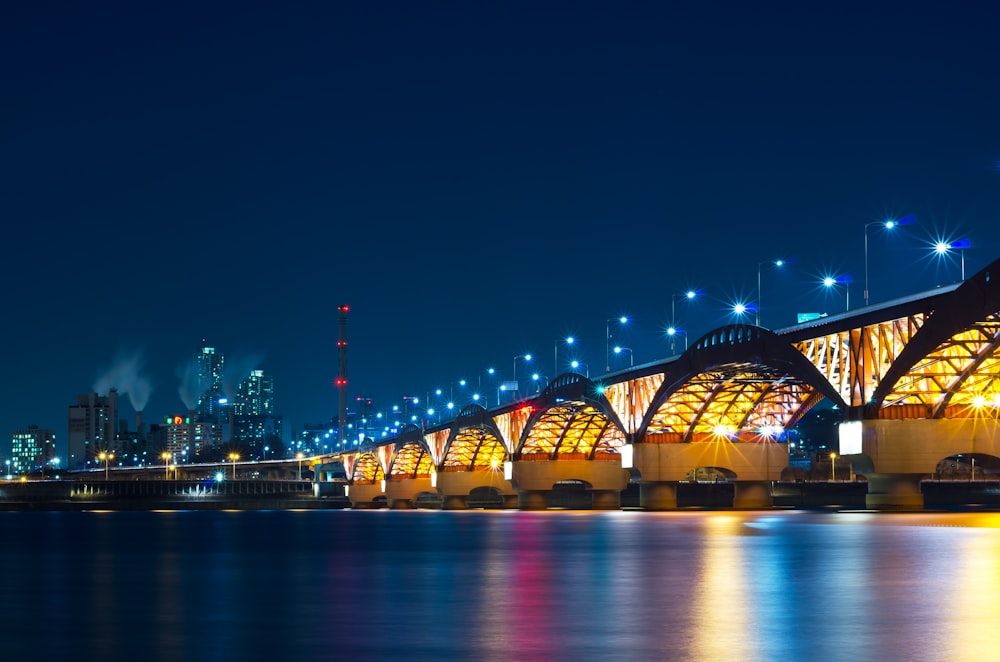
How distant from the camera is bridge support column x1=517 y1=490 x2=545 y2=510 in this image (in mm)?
153750

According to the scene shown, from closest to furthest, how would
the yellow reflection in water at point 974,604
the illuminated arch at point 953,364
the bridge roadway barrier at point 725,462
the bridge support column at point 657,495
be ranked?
the yellow reflection in water at point 974,604 < the illuminated arch at point 953,364 < the bridge roadway barrier at point 725,462 < the bridge support column at point 657,495

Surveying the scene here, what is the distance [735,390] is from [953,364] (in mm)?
34986

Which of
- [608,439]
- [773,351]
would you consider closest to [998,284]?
[773,351]

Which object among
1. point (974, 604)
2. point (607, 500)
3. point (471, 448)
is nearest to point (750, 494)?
point (607, 500)

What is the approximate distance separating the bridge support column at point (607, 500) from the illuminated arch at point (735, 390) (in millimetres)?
21833

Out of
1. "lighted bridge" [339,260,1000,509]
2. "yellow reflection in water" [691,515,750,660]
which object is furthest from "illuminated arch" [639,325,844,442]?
"yellow reflection in water" [691,515,750,660]

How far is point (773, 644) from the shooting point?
21.0 m

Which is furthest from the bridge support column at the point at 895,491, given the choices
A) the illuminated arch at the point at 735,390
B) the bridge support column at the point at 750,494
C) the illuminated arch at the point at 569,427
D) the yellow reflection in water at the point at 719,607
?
the yellow reflection in water at the point at 719,607

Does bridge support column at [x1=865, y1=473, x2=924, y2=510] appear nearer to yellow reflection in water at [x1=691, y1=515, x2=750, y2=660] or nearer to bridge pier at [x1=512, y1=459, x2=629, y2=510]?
yellow reflection in water at [x1=691, y1=515, x2=750, y2=660]

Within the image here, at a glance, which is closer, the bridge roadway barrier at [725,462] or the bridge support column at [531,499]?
the bridge roadway barrier at [725,462]

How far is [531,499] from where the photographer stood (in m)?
154

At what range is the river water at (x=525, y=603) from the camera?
2119 cm

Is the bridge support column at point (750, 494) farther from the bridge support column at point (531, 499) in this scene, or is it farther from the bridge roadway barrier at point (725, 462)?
the bridge support column at point (531, 499)

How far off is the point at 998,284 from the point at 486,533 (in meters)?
28.7
